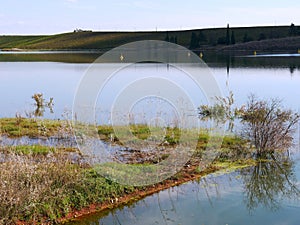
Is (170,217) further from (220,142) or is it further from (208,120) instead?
(208,120)

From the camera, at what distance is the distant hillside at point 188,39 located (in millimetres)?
90688

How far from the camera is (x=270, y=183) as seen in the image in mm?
11430

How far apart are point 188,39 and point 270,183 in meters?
114

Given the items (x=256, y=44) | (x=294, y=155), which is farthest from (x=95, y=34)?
(x=294, y=155)

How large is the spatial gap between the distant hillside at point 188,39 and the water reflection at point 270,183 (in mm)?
71871

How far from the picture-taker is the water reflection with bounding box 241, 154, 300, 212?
Answer: 408 inches

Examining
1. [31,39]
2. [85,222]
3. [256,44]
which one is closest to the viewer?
[85,222]

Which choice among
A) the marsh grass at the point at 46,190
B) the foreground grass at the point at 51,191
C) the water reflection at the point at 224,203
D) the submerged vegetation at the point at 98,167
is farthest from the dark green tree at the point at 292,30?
the marsh grass at the point at 46,190

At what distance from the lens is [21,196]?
26.8ft

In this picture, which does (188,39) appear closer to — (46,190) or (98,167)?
(98,167)

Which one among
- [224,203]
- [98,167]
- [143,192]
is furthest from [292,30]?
[98,167]

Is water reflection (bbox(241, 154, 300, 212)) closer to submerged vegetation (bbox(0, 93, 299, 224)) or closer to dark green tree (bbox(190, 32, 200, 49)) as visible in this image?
submerged vegetation (bbox(0, 93, 299, 224))

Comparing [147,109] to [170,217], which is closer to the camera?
[170,217]

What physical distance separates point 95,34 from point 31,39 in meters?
28.3
